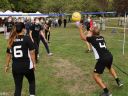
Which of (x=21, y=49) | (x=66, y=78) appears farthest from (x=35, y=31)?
(x=21, y=49)

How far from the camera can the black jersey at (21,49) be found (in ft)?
27.7

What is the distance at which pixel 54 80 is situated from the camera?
12773 mm

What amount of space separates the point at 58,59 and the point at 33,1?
76673 millimetres

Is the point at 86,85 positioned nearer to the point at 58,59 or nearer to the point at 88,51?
the point at 58,59

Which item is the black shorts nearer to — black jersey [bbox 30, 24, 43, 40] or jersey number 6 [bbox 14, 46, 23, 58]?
jersey number 6 [bbox 14, 46, 23, 58]

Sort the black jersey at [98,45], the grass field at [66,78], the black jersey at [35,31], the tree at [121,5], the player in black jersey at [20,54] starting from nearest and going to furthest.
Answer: the player in black jersey at [20,54] < the black jersey at [98,45] < the grass field at [66,78] < the black jersey at [35,31] < the tree at [121,5]

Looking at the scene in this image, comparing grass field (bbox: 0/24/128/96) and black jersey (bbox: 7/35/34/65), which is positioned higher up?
black jersey (bbox: 7/35/34/65)

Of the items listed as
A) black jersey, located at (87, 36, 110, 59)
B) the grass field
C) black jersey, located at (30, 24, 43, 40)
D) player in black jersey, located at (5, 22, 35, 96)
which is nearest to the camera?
→ player in black jersey, located at (5, 22, 35, 96)

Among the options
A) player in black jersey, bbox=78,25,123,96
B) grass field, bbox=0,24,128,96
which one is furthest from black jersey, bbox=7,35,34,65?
grass field, bbox=0,24,128,96

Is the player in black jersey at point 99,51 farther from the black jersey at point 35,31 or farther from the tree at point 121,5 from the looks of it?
the tree at point 121,5

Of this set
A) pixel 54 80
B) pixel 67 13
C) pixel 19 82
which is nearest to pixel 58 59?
pixel 54 80

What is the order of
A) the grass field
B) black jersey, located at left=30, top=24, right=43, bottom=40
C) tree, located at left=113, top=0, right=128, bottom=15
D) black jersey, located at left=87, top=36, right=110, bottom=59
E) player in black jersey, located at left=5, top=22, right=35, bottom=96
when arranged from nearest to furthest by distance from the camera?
player in black jersey, located at left=5, top=22, right=35, bottom=96, black jersey, located at left=87, top=36, right=110, bottom=59, the grass field, black jersey, located at left=30, top=24, right=43, bottom=40, tree, located at left=113, top=0, right=128, bottom=15

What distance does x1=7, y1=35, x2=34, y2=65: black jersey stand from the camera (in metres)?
8.44

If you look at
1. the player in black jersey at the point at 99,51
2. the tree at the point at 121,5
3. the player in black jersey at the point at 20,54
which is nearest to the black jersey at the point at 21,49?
the player in black jersey at the point at 20,54
